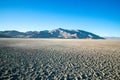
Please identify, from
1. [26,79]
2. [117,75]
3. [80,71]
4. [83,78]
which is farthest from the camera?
[80,71]

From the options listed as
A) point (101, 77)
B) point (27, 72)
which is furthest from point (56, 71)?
point (101, 77)

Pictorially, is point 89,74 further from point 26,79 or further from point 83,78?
point 26,79

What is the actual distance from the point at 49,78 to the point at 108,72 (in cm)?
611

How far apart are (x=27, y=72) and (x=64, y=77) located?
140 inches

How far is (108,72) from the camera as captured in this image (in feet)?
49.9

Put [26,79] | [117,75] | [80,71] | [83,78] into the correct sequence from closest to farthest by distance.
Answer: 1. [26,79]
2. [83,78]
3. [117,75]
4. [80,71]

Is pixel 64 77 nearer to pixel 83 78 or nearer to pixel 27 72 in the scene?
pixel 83 78

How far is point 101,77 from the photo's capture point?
13.6 m

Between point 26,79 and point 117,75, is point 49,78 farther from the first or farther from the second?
point 117,75

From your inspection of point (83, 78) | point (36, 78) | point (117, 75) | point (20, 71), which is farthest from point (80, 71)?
point (20, 71)

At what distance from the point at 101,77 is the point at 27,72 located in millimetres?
6737

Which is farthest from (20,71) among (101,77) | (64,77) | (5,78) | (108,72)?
(108,72)

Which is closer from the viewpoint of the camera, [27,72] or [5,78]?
[5,78]

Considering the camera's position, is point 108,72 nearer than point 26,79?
No
